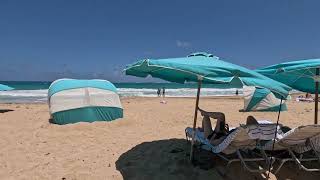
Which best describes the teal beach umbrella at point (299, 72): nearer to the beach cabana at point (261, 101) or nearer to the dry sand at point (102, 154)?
the dry sand at point (102, 154)

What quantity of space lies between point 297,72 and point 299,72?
0.48 feet

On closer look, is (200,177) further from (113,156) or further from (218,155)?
(113,156)

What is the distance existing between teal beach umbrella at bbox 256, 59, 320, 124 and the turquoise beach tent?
249 inches

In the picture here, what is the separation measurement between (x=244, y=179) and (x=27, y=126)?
813 cm

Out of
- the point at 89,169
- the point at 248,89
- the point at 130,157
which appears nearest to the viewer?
the point at 89,169

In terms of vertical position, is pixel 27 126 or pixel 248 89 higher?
pixel 248 89

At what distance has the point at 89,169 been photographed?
675 centimetres

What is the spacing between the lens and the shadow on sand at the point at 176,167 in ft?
20.7

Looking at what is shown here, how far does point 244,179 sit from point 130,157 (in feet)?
8.19

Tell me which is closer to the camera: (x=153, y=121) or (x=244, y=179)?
(x=244, y=179)

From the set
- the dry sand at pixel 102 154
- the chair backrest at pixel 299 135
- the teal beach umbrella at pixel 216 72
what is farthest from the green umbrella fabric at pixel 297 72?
the dry sand at pixel 102 154

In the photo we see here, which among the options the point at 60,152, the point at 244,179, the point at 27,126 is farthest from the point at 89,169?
the point at 27,126

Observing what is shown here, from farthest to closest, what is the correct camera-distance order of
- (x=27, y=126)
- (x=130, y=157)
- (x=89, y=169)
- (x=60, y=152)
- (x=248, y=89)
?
(x=248, y=89) < (x=27, y=126) < (x=60, y=152) < (x=130, y=157) < (x=89, y=169)

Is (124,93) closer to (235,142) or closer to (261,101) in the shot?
(261,101)
